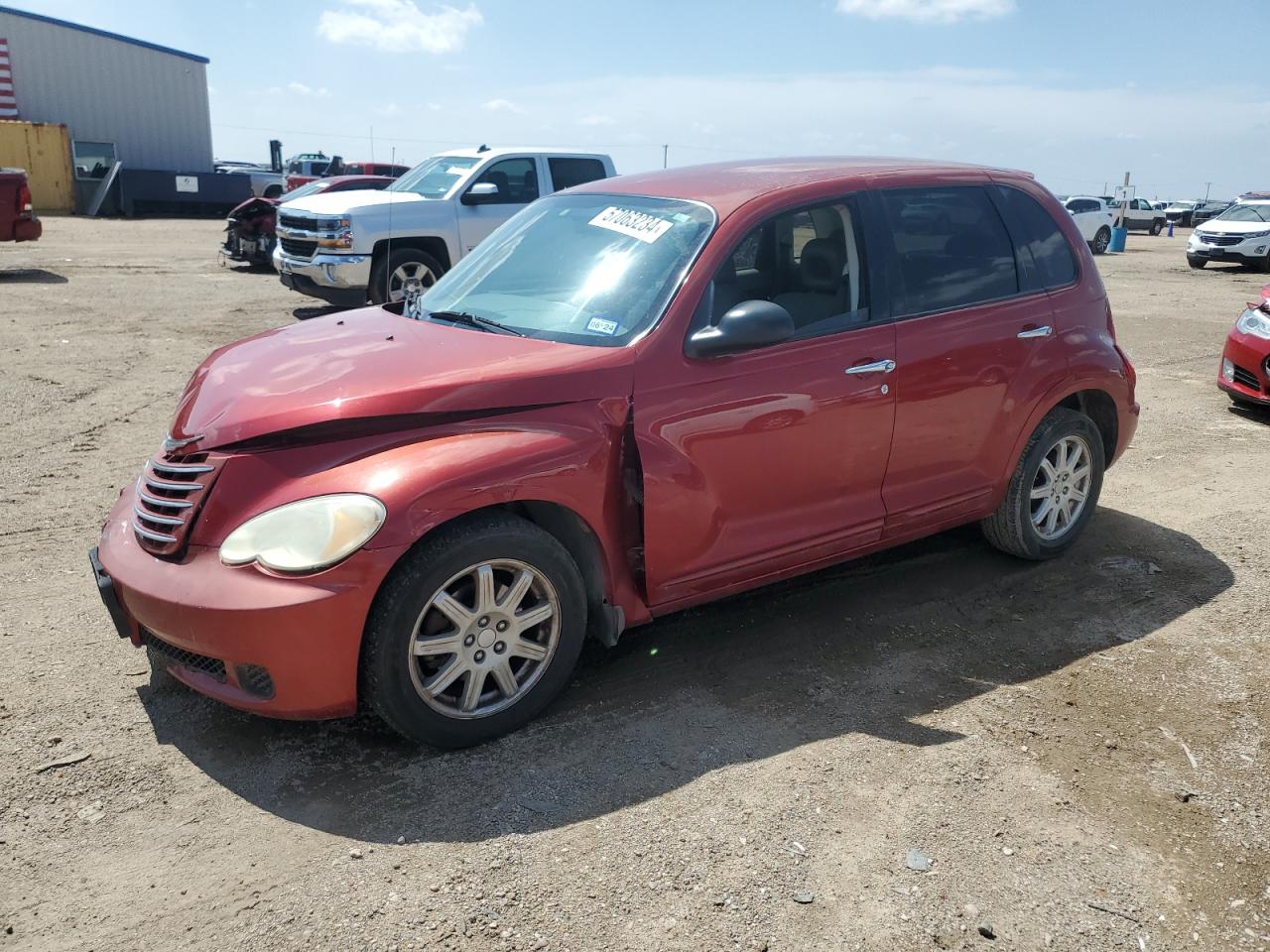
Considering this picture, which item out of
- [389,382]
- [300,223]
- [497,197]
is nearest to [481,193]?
[497,197]

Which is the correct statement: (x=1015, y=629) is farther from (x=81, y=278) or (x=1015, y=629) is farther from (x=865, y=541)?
(x=81, y=278)

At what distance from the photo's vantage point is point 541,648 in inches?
136

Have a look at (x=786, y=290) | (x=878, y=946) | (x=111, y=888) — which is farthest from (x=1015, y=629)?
(x=111, y=888)

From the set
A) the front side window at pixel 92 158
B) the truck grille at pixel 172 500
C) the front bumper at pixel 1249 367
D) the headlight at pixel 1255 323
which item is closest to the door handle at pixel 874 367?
the truck grille at pixel 172 500

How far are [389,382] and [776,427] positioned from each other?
1400 millimetres

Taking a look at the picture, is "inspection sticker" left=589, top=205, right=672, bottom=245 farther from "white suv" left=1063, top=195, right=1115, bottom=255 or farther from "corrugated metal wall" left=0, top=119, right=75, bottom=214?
"corrugated metal wall" left=0, top=119, right=75, bottom=214

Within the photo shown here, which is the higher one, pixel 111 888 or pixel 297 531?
pixel 297 531

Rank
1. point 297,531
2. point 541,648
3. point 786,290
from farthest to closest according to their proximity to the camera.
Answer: point 786,290, point 541,648, point 297,531

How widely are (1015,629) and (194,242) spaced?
2263cm

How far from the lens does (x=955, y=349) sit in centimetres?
434

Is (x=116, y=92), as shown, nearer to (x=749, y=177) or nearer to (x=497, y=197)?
(x=497, y=197)

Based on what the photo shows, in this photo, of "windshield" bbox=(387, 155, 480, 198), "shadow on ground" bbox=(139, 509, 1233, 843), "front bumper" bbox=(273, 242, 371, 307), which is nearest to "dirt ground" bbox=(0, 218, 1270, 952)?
"shadow on ground" bbox=(139, 509, 1233, 843)

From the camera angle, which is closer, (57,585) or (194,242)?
(57,585)

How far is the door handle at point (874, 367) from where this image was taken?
4020 millimetres
